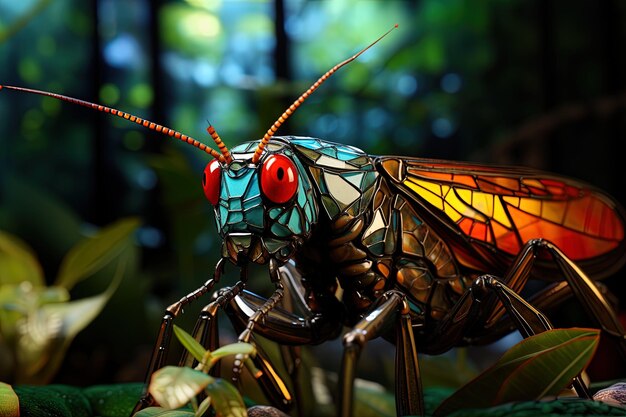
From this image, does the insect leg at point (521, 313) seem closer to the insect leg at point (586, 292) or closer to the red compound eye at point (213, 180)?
the insect leg at point (586, 292)

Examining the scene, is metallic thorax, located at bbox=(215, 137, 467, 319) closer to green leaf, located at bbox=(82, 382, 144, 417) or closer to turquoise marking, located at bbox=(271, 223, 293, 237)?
turquoise marking, located at bbox=(271, 223, 293, 237)

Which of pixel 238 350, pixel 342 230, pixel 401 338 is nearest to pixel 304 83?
pixel 342 230

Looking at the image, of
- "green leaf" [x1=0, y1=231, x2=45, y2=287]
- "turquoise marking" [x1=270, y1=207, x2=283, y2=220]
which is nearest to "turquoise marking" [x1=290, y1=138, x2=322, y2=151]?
"turquoise marking" [x1=270, y1=207, x2=283, y2=220]

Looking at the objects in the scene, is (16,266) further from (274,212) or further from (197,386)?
(197,386)

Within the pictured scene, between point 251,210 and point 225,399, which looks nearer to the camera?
point 225,399

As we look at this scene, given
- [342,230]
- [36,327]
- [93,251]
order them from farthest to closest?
[93,251], [36,327], [342,230]

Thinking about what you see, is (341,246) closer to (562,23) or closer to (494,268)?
(494,268)

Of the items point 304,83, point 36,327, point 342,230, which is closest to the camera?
point 342,230
